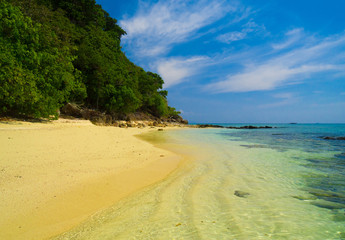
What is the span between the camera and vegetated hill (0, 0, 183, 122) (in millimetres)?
12109

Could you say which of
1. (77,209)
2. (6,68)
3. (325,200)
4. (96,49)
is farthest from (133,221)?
(96,49)

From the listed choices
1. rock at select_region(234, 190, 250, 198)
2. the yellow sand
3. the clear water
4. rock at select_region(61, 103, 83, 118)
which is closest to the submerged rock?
the clear water

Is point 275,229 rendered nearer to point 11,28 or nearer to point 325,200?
point 325,200

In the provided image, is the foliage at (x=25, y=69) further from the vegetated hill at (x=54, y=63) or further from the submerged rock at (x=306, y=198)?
the submerged rock at (x=306, y=198)

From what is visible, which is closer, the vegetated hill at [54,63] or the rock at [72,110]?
the vegetated hill at [54,63]

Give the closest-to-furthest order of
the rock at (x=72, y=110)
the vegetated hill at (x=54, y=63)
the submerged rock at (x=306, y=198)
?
the submerged rock at (x=306, y=198) → the vegetated hill at (x=54, y=63) → the rock at (x=72, y=110)

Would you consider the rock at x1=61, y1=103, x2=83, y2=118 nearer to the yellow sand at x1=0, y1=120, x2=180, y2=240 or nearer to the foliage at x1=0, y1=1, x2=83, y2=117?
the foliage at x1=0, y1=1, x2=83, y2=117

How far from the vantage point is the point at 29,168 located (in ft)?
13.9

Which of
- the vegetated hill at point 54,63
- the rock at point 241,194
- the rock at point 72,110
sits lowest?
the rock at point 241,194

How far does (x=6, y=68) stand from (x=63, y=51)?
859 centimetres

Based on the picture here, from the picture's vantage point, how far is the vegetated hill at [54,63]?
12109 mm

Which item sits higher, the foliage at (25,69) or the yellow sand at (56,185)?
the foliage at (25,69)

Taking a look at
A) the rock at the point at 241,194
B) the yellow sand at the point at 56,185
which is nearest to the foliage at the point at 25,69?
the yellow sand at the point at 56,185

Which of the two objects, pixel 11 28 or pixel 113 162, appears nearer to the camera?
pixel 113 162
